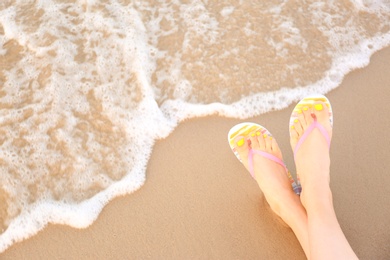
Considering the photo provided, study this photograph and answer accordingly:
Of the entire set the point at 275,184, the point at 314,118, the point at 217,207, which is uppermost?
the point at 314,118

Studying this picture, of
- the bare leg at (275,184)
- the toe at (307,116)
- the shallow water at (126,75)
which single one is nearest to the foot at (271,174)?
the bare leg at (275,184)

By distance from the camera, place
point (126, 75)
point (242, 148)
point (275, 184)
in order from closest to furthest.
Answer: point (275, 184)
point (242, 148)
point (126, 75)

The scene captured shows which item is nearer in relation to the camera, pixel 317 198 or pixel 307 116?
pixel 317 198

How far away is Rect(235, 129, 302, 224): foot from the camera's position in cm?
180

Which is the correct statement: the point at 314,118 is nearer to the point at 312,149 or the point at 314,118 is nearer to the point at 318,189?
the point at 312,149

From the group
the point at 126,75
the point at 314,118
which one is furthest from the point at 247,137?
the point at 126,75

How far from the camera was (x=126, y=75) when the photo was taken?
7.80 ft

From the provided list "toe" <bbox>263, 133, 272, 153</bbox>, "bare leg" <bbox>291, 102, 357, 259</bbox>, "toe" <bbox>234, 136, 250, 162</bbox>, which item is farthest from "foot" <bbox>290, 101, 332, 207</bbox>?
"toe" <bbox>234, 136, 250, 162</bbox>

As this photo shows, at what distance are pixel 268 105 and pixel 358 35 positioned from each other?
790mm

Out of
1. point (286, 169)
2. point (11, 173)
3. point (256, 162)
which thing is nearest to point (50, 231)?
point (11, 173)

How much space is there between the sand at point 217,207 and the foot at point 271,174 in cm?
9

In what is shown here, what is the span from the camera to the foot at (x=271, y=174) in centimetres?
180

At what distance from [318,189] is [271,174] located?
0.73ft

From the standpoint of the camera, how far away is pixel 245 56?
2414 mm
